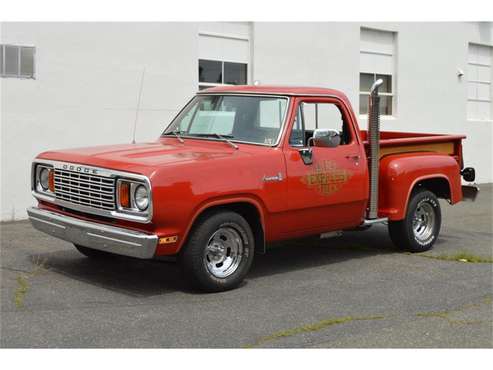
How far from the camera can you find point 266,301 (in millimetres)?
6527

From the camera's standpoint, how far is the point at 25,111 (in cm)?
1061

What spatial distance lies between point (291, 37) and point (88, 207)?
8.03m

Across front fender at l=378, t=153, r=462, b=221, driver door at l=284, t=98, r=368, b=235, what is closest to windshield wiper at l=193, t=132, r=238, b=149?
driver door at l=284, t=98, r=368, b=235

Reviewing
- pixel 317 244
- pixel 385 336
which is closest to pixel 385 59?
pixel 317 244

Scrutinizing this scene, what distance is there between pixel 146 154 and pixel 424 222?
3.91 metres

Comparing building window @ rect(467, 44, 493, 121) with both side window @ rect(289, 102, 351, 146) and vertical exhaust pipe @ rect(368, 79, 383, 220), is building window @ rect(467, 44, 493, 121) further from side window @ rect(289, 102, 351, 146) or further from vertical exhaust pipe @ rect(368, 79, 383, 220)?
vertical exhaust pipe @ rect(368, 79, 383, 220)

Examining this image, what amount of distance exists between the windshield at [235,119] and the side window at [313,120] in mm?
211

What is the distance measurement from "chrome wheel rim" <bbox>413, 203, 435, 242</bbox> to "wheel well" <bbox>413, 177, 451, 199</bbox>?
0.27 metres

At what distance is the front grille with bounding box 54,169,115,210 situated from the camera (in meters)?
6.53

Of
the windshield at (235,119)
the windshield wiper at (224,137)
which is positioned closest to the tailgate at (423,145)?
the windshield at (235,119)

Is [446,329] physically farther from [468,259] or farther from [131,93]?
[131,93]

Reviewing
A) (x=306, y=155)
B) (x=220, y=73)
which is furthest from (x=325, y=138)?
(x=220, y=73)

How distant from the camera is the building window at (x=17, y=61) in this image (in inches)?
410

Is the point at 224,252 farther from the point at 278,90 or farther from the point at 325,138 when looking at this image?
the point at 278,90
